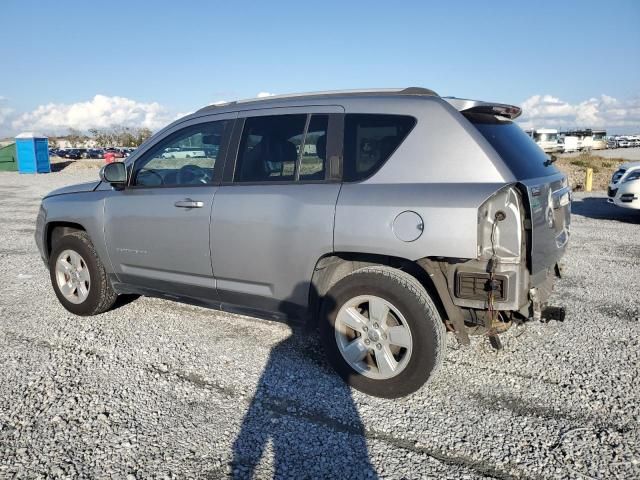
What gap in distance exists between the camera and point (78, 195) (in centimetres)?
483

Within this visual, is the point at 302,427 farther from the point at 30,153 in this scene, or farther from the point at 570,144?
the point at 570,144

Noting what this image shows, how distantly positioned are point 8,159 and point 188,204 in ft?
115

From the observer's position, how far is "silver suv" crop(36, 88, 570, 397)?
3051 millimetres

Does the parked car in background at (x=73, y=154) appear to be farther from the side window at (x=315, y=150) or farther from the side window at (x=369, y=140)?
the side window at (x=369, y=140)

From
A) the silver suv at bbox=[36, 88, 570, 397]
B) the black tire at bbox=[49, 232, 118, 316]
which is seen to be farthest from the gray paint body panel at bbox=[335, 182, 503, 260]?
the black tire at bbox=[49, 232, 118, 316]

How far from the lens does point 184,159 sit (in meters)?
4.34

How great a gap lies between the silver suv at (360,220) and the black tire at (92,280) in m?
0.46

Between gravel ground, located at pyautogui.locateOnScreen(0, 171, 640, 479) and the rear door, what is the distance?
62 centimetres

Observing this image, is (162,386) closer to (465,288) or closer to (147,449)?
(147,449)

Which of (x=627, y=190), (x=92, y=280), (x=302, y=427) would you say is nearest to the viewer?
(x=302, y=427)

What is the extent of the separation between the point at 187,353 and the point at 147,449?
4.27ft

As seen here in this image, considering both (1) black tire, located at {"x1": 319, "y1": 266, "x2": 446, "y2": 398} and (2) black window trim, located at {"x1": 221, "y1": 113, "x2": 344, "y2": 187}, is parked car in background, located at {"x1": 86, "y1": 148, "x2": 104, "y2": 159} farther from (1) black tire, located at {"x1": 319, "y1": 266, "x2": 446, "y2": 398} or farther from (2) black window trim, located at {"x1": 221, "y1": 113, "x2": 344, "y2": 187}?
(1) black tire, located at {"x1": 319, "y1": 266, "x2": 446, "y2": 398}

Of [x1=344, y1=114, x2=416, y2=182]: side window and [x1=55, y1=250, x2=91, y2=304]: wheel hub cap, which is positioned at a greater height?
[x1=344, y1=114, x2=416, y2=182]: side window

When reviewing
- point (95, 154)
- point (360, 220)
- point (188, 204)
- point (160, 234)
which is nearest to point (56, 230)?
point (160, 234)
